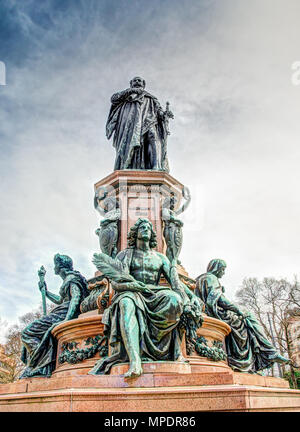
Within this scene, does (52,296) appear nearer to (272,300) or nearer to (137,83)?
(137,83)

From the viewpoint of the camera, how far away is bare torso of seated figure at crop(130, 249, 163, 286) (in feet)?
22.0

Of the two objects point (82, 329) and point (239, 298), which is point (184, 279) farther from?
point (239, 298)

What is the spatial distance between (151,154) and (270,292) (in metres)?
20.9

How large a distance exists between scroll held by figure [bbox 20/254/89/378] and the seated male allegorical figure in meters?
2.00

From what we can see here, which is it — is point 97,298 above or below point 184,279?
below

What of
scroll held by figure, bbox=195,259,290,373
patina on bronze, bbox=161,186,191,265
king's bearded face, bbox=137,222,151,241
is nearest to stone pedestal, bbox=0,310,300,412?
scroll held by figure, bbox=195,259,290,373

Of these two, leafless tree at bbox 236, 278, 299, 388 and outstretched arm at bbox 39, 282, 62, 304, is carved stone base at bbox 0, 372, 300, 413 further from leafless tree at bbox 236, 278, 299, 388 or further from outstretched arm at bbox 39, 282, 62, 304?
leafless tree at bbox 236, 278, 299, 388

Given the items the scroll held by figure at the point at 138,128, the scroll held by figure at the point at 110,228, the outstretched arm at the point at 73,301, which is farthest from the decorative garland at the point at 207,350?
the scroll held by figure at the point at 138,128

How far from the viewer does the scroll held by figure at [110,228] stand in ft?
26.8

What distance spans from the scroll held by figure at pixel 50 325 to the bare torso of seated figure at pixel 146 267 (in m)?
1.95

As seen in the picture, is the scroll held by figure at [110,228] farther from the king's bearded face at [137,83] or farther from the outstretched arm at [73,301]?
the king's bearded face at [137,83]

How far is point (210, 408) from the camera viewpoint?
3.98 metres

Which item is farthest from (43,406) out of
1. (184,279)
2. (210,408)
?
(184,279)

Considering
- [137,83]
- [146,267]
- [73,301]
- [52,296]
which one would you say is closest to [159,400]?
[146,267]
